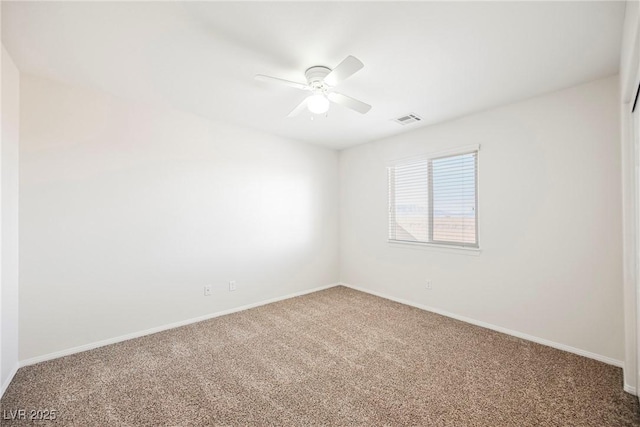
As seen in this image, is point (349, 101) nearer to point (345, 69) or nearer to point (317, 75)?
point (317, 75)

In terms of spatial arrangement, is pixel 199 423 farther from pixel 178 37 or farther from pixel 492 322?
pixel 492 322

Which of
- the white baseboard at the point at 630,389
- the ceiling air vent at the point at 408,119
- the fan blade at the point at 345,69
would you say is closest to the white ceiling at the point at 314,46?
the fan blade at the point at 345,69

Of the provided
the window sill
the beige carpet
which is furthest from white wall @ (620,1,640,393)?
the window sill

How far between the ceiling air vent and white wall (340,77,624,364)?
0.35 meters

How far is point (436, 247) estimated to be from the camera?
3.60 meters

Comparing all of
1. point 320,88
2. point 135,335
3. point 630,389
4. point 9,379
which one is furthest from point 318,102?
point 9,379

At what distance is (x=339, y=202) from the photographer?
195 inches

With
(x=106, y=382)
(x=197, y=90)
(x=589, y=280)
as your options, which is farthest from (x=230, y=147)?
(x=589, y=280)

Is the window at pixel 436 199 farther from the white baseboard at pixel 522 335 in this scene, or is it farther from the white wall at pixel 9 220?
the white wall at pixel 9 220

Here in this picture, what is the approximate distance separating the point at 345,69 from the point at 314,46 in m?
0.33

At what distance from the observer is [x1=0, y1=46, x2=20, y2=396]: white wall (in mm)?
1984

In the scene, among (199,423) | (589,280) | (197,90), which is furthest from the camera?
(197,90)

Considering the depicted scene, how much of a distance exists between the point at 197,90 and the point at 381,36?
178 cm

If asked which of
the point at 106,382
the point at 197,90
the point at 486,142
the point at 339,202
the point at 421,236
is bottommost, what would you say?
the point at 106,382
